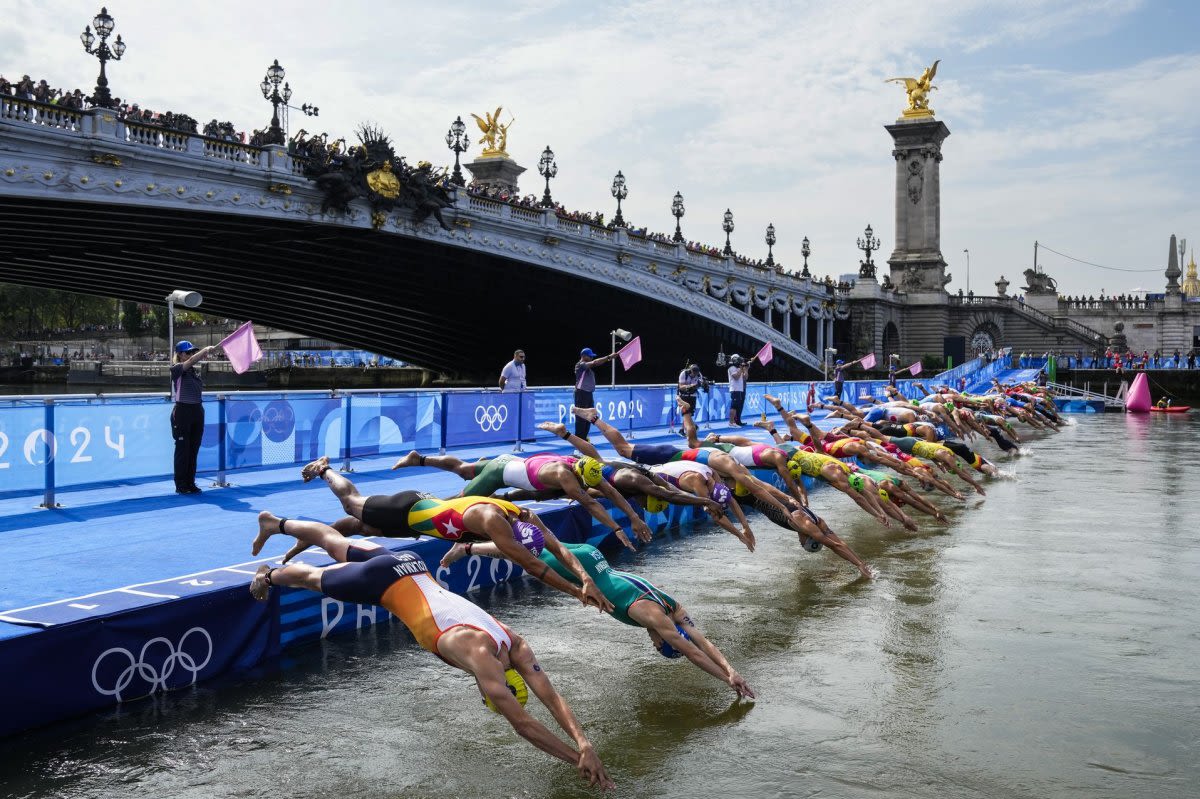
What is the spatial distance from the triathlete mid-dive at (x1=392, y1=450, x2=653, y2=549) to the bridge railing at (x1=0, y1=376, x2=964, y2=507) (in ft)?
17.3

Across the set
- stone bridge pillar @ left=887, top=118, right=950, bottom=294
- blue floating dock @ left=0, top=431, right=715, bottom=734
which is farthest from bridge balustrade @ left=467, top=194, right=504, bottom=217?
stone bridge pillar @ left=887, top=118, right=950, bottom=294

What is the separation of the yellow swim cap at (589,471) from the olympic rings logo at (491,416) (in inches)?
373

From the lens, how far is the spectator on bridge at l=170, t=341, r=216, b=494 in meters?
13.8

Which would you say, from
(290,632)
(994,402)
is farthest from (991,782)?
(994,402)

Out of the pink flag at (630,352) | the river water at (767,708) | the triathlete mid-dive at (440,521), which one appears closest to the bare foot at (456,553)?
the triathlete mid-dive at (440,521)

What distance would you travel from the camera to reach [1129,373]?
2625 inches

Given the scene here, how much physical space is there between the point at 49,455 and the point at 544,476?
680 centimetres

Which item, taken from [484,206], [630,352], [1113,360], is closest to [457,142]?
[484,206]

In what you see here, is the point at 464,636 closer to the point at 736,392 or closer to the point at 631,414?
the point at 631,414

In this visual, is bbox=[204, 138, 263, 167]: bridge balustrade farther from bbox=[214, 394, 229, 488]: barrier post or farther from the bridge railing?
bbox=[214, 394, 229, 488]: barrier post

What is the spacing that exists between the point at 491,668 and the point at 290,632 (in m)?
3.72

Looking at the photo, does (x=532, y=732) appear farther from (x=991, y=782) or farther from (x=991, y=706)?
(x=991, y=706)

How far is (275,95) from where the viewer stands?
130ft

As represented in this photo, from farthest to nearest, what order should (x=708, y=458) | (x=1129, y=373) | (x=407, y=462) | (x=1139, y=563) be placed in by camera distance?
(x=1129, y=373) → (x=1139, y=563) → (x=708, y=458) → (x=407, y=462)
